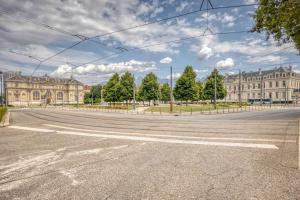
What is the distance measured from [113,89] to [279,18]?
4471 cm

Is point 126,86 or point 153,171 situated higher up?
point 126,86

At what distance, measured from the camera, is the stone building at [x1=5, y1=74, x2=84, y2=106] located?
95938mm

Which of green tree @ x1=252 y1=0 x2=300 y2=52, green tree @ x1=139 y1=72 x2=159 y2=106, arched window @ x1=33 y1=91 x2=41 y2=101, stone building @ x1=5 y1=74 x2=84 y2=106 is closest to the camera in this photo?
green tree @ x1=252 y1=0 x2=300 y2=52

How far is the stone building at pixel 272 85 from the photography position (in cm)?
8731

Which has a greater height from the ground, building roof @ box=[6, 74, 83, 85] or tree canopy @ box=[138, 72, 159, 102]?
building roof @ box=[6, 74, 83, 85]

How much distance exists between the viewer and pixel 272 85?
303ft

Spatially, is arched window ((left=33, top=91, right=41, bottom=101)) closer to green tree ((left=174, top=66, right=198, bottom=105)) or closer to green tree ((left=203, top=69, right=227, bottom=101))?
green tree ((left=174, top=66, right=198, bottom=105))

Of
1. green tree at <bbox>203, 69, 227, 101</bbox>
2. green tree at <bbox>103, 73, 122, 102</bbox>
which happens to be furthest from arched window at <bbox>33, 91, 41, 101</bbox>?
green tree at <bbox>203, 69, 227, 101</bbox>

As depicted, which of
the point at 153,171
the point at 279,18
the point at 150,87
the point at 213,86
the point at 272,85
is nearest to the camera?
the point at 153,171

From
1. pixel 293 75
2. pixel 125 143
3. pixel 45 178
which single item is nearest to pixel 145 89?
pixel 125 143

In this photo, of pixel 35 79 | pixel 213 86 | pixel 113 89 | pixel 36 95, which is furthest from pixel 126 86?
pixel 35 79

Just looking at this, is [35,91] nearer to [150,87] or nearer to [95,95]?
[95,95]

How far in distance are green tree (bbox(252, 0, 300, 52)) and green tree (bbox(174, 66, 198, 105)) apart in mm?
33933

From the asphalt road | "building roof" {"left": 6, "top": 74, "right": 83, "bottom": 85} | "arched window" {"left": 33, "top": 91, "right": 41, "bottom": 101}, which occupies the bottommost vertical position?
the asphalt road
